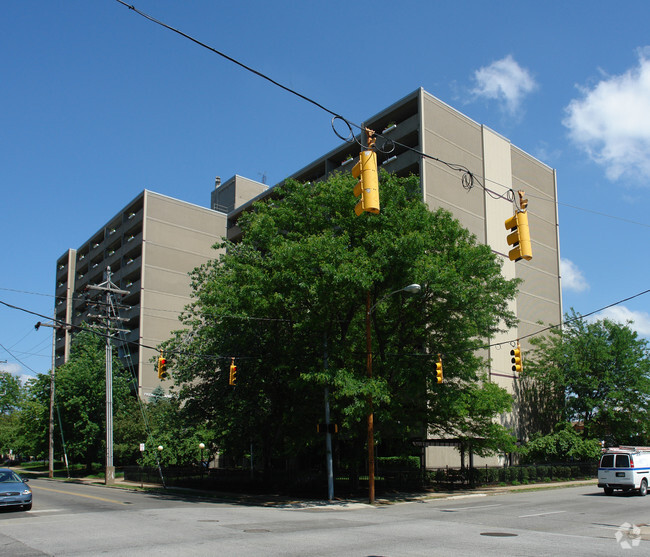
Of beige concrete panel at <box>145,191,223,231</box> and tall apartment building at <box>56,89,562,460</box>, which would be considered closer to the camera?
tall apartment building at <box>56,89,562,460</box>

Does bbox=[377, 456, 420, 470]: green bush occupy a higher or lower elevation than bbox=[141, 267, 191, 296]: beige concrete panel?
lower

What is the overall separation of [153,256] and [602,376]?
4697cm

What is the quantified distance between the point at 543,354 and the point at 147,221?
4443 cm

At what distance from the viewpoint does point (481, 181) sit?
48.7m

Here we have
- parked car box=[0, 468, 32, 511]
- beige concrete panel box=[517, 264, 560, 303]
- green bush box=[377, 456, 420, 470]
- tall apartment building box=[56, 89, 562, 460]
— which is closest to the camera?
parked car box=[0, 468, 32, 511]

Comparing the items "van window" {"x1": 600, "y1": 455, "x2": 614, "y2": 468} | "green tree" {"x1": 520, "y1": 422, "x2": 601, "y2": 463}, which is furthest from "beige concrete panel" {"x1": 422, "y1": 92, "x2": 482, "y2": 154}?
"van window" {"x1": 600, "y1": 455, "x2": 614, "y2": 468}

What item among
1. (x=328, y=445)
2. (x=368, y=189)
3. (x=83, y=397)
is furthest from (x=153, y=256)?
(x=368, y=189)

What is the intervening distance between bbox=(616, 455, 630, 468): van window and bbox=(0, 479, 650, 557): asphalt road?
3.56 metres

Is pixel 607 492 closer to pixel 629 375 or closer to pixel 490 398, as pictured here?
pixel 490 398

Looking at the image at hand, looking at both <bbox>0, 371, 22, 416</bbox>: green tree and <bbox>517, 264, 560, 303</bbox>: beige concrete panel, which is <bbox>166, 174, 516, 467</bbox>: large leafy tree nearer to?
<bbox>517, 264, 560, 303</bbox>: beige concrete panel

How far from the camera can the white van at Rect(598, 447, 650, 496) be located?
25594 millimetres

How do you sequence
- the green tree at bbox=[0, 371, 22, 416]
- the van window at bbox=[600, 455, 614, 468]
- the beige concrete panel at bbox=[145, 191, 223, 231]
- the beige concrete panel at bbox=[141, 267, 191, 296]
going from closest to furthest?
1. the van window at bbox=[600, 455, 614, 468]
2. the beige concrete panel at bbox=[141, 267, 191, 296]
3. the beige concrete panel at bbox=[145, 191, 223, 231]
4. the green tree at bbox=[0, 371, 22, 416]

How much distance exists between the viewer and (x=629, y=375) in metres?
43.3

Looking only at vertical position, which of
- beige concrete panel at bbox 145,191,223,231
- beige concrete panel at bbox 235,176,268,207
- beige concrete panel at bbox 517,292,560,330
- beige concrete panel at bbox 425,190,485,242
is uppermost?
beige concrete panel at bbox 235,176,268,207
